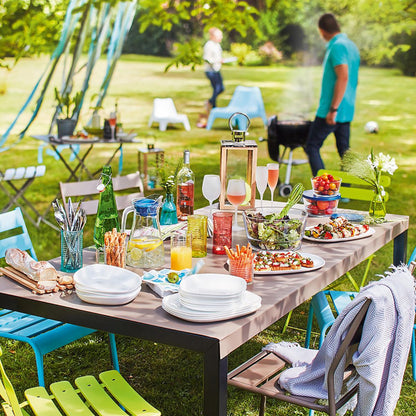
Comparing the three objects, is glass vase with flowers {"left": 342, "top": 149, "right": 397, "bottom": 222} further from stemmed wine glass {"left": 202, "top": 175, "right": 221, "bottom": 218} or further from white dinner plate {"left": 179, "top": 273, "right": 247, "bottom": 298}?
white dinner plate {"left": 179, "top": 273, "right": 247, "bottom": 298}

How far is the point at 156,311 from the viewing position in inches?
78.0

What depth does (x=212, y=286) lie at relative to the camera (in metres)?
1.99

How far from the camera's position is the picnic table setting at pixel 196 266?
189cm

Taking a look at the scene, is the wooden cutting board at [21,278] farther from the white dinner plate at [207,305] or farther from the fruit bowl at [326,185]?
the fruit bowl at [326,185]

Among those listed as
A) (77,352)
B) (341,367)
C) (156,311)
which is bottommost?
(77,352)

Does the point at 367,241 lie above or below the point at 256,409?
above

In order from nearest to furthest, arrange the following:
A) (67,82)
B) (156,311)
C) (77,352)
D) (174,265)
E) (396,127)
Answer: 1. (156,311)
2. (174,265)
3. (77,352)
4. (67,82)
5. (396,127)

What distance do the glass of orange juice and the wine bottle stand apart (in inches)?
27.2

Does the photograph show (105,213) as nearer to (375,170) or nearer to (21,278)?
(21,278)

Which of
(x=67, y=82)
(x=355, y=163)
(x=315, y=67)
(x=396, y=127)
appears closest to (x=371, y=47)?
(x=315, y=67)

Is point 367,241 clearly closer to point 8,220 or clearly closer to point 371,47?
point 8,220

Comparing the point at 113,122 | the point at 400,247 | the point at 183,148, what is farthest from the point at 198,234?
the point at 183,148

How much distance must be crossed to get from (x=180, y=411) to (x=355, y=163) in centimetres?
145

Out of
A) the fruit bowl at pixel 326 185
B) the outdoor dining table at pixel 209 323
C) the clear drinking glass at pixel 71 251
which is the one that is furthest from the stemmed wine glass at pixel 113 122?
the clear drinking glass at pixel 71 251
